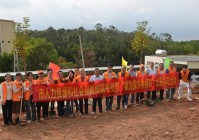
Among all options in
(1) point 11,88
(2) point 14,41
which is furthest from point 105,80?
(2) point 14,41

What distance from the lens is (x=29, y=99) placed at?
36.4 ft

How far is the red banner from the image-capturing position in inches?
462

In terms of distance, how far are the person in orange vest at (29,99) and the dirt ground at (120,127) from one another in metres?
0.33

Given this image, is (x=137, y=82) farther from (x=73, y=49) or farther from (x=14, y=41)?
(x=73, y=49)

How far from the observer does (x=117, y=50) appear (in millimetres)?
68125

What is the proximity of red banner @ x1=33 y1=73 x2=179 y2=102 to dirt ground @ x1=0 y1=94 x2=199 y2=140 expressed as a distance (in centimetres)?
79

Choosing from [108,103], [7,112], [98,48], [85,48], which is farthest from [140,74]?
[98,48]

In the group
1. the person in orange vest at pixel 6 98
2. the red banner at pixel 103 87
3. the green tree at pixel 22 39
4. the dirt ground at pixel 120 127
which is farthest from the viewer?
the green tree at pixel 22 39

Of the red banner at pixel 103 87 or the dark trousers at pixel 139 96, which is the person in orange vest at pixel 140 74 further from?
the red banner at pixel 103 87

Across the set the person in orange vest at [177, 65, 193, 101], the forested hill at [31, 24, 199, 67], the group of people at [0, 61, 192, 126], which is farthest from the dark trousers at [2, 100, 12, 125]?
the forested hill at [31, 24, 199, 67]

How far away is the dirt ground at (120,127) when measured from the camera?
9.67 meters

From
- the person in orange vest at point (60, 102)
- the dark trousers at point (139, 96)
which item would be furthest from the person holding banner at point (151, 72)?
the person in orange vest at point (60, 102)

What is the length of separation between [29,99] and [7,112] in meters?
0.83

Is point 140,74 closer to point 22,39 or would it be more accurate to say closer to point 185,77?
point 185,77
